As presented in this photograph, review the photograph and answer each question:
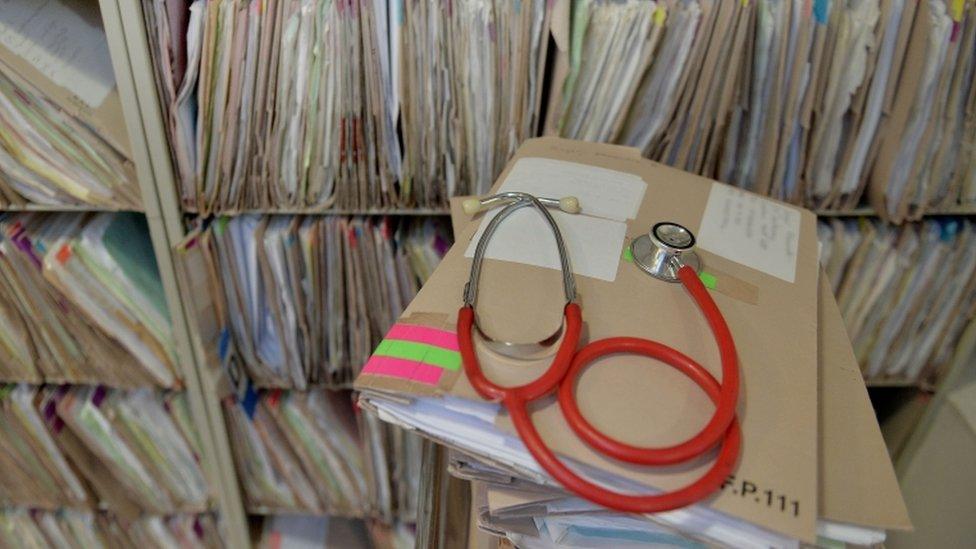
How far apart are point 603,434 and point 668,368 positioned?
90 millimetres

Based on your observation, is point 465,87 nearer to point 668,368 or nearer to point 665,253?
point 665,253

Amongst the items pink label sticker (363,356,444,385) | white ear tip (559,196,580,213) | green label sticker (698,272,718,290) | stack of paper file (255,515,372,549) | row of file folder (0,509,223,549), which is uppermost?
white ear tip (559,196,580,213)

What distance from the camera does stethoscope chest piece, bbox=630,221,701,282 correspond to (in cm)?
58

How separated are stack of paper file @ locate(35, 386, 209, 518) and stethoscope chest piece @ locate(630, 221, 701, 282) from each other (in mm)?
849

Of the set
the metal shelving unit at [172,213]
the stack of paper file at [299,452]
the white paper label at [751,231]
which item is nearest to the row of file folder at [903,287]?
the metal shelving unit at [172,213]

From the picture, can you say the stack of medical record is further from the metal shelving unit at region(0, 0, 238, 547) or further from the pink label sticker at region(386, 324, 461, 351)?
the pink label sticker at region(386, 324, 461, 351)

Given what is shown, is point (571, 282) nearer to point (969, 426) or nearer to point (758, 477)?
point (758, 477)

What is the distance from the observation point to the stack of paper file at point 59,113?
2.72 feet

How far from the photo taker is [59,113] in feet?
2.81

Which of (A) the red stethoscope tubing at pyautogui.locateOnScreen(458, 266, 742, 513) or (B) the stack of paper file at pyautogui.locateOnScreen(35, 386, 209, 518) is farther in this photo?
(B) the stack of paper file at pyautogui.locateOnScreen(35, 386, 209, 518)

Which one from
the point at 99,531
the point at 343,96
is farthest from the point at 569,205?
the point at 99,531

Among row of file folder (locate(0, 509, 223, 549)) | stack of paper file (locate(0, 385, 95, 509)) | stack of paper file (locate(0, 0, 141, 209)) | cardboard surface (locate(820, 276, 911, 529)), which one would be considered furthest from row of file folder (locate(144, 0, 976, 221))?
row of file folder (locate(0, 509, 223, 549))

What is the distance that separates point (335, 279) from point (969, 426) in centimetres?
97

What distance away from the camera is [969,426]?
98 centimetres
